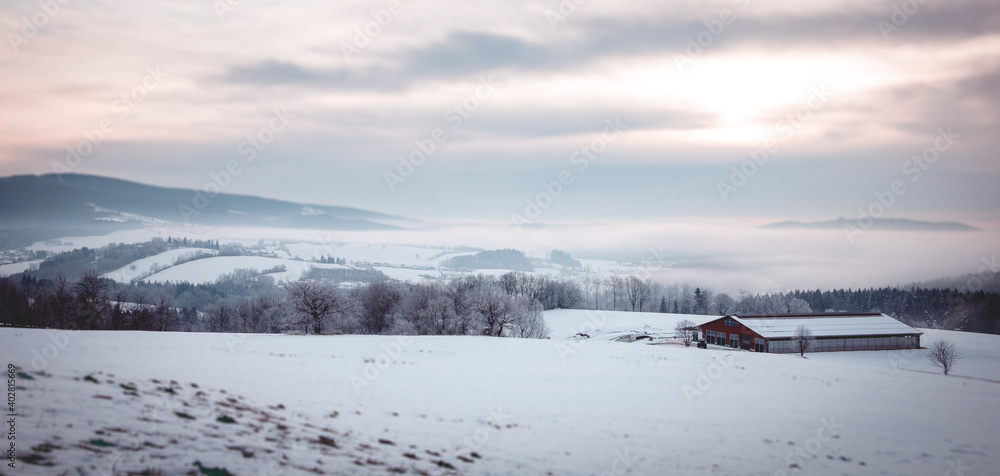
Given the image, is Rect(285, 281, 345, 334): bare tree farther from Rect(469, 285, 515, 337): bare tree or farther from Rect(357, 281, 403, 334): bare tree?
Rect(357, 281, 403, 334): bare tree

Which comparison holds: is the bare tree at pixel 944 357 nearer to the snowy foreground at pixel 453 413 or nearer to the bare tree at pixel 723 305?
the snowy foreground at pixel 453 413

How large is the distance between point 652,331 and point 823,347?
92.9 ft

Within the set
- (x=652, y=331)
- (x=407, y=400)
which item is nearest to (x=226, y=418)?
(x=407, y=400)

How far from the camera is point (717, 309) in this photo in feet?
484

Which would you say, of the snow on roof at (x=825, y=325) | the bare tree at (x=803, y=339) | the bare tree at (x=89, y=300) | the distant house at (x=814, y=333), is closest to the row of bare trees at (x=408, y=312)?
the bare tree at (x=89, y=300)

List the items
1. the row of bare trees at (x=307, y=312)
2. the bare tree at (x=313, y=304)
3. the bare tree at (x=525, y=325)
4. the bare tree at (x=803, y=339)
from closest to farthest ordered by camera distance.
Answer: the bare tree at (x=313, y=304) < the row of bare trees at (x=307, y=312) < the bare tree at (x=803, y=339) < the bare tree at (x=525, y=325)

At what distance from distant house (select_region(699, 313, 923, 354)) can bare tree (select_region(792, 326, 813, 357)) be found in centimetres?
54

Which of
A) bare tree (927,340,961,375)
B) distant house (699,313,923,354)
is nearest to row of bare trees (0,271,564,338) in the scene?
distant house (699,313,923,354)

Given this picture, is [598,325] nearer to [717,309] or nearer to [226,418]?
[717,309]

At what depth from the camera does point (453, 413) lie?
70.2ft

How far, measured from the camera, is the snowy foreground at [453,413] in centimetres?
1440

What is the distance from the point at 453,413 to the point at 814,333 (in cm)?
6667

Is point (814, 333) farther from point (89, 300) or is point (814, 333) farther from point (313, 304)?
point (89, 300)

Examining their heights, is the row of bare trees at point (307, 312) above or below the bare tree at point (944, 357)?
above
